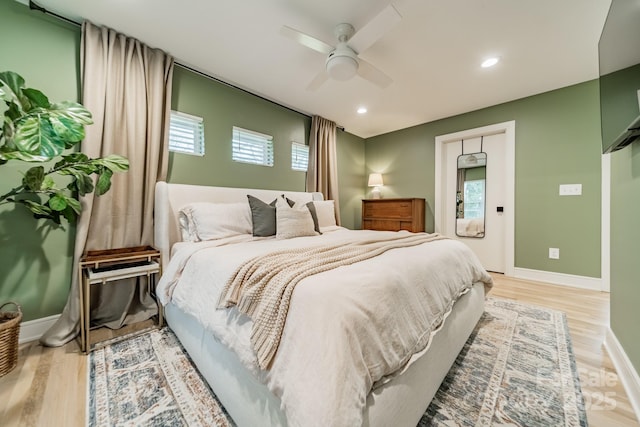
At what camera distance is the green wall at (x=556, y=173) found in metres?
2.83

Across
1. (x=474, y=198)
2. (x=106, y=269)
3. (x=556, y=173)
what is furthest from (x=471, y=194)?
(x=106, y=269)

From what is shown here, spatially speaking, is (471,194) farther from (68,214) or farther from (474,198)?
(68,214)

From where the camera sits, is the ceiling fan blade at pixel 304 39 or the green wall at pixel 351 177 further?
the green wall at pixel 351 177

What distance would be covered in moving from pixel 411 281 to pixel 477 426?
27.0 inches

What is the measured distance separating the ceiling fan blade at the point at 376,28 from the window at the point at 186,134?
73.7 inches

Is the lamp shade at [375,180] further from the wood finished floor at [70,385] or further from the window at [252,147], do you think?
the wood finished floor at [70,385]

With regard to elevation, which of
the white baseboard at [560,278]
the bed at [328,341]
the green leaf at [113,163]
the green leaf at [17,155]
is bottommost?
the white baseboard at [560,278]

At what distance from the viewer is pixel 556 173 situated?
305cm

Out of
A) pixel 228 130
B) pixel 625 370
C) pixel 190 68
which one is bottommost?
pixel 625 370

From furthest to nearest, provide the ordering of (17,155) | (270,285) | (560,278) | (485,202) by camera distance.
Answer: (485,202) < (560,278) < (17,155) < (270,285)

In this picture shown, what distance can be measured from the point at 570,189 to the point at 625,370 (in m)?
2.47

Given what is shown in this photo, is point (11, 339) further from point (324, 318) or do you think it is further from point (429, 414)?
point (429, 414)

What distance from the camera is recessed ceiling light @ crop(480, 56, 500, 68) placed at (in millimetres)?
2417

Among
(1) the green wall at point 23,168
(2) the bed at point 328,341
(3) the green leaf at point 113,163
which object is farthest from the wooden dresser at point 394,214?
(3) the green leaf at point 113,163
